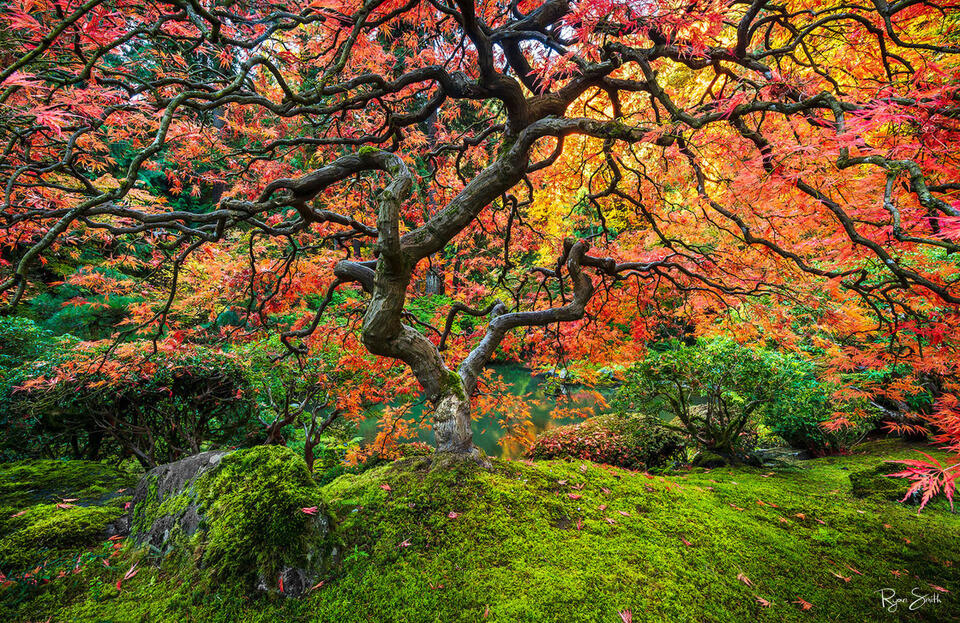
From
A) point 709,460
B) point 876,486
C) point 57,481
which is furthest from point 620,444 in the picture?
point 57,481

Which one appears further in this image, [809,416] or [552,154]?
[809,416]

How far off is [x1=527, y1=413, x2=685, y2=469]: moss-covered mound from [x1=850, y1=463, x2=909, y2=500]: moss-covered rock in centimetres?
171

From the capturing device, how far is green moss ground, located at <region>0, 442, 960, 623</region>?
5.31 ft

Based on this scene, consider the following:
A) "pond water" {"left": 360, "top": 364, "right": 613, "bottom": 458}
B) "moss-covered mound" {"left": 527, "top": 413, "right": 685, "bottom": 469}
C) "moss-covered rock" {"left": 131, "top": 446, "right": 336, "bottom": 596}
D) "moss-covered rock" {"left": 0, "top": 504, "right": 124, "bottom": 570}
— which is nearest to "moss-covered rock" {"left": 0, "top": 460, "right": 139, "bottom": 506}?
"moss-covered rock" {"left": 0, "top": 504, "right": 124, "bottom": 570}

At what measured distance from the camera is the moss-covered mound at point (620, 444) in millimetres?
4566

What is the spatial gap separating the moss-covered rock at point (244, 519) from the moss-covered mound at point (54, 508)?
0.26 m

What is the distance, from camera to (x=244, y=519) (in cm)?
172

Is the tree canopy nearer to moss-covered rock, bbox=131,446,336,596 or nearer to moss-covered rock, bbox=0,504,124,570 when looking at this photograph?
moss-covered rock, bbox=131,446,336,596

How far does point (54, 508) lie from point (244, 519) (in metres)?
1.64

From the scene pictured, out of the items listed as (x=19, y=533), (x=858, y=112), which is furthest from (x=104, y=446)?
(x=858, y=112)

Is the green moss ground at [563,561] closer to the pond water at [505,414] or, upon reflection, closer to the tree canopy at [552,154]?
the tree canopy at [552,154]

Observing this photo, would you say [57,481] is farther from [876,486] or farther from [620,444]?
[876,486]

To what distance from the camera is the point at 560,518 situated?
2260mm

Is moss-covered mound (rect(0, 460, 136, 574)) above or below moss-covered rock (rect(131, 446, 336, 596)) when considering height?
below
